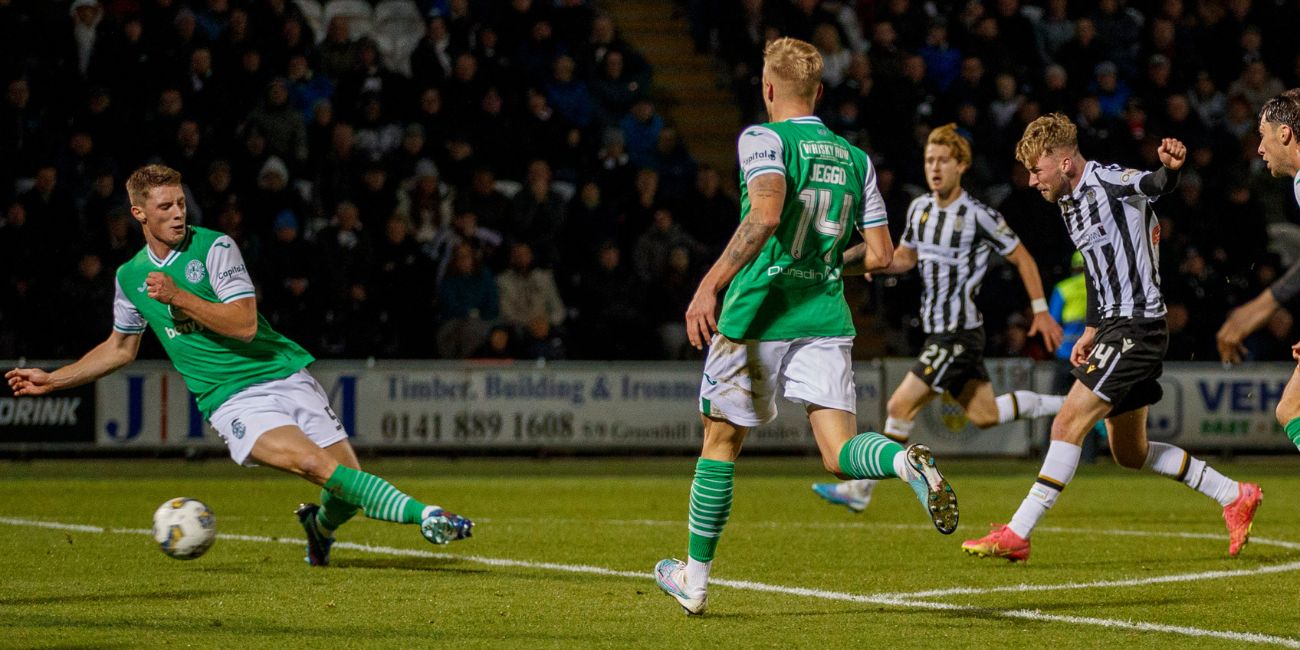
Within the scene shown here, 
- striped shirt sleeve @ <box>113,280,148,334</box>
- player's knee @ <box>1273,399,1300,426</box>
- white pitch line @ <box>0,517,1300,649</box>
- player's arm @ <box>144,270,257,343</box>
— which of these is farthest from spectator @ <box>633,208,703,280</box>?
player's knee @ <box>1273,399,1300,426</box>

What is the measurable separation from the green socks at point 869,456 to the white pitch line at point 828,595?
3.05ft

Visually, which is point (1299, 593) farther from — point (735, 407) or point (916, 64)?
point (916, 64)

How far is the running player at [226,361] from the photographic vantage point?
7270mm

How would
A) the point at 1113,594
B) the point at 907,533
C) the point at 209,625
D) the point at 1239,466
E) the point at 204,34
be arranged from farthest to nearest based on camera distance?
the point at 204,34 → the point at 1239,466 → the point at 907,533 → the point at 1113,594 → the point at 209,625

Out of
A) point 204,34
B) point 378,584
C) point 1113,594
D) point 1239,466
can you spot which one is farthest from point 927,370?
point 204,34

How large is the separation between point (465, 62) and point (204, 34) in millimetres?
2890

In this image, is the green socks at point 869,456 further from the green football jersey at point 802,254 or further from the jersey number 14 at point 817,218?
the jersey number 14 at point 817,218

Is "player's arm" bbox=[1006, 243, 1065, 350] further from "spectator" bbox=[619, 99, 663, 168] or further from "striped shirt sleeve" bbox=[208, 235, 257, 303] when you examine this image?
"spectator" bbox=[619, 99, 663, 168]

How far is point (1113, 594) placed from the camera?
7031 mm

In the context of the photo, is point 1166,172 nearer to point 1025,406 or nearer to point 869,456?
point 869,456

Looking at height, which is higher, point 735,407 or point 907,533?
point 735,407

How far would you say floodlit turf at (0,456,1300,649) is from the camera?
5.92m

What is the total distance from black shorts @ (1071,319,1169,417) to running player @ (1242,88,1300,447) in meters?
1.04

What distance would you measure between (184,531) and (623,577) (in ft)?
6.73
